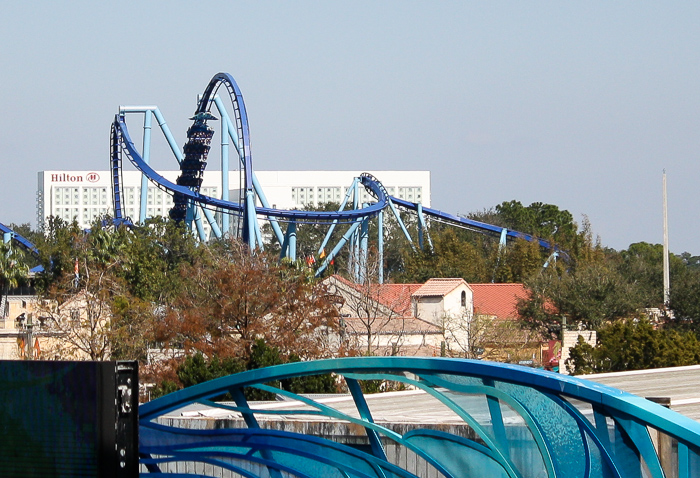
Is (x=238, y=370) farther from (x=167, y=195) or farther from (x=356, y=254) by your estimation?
(x=167, y=195)

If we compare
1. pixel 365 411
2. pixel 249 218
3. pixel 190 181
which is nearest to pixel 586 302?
pixel 249 218

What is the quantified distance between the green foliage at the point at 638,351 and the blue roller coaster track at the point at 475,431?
16.1m

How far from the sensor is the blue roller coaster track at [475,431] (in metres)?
3.56

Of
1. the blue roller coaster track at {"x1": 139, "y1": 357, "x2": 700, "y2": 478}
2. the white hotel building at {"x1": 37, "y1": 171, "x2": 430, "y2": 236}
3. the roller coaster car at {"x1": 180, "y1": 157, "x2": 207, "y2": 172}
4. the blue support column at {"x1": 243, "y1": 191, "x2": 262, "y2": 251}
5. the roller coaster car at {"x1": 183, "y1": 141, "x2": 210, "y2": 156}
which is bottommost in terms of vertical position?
the blue roller coaster track at {"x1": 139, "y1": 357, "x2": 700, "y2": 478}

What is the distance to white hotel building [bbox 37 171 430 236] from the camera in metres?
102

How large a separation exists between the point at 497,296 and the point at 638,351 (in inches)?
923

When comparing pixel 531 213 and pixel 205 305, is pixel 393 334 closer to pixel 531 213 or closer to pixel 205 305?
pixel 205 305

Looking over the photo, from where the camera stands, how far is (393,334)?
2867 centimetres

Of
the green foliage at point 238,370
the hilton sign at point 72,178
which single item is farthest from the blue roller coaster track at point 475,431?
the hilton sign at point 72,178

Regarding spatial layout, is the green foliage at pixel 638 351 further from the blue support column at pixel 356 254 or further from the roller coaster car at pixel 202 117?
the roller coaster car at pixel 202 117

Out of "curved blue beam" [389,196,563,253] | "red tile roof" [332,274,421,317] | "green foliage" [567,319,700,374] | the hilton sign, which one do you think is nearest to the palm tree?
"red tile roof" [332,274,421,317]

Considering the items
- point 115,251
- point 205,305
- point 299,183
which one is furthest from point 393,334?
point 299,183

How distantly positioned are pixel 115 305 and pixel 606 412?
22.3m

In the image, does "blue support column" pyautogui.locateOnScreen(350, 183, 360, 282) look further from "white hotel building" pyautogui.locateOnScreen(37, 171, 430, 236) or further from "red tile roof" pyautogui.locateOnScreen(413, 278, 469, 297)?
"white hotel building" pyautogui.locateOnScreen(37, 171, 430, 236)
